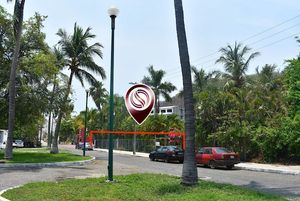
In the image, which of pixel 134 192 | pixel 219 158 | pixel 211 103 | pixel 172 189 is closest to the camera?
pixel 134 192

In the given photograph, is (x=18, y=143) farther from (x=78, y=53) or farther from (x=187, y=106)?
(x=187, y=106)

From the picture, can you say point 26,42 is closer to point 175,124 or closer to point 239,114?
point 239,114

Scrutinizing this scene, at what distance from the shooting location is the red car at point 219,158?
86.6 feet

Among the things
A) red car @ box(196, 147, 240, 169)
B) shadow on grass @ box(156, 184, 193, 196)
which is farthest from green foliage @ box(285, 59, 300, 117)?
shadow on grass @ box(156, 184, 193, 196)

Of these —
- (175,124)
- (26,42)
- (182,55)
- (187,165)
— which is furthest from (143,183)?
(175,124)

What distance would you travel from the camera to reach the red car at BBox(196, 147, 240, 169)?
86.6 ft

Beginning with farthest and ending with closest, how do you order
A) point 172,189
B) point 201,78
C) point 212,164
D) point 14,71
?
point 201,78 < point 212,164 < point 14,71 < point 172,189

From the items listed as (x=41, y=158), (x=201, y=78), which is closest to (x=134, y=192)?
(x=41, y=158)

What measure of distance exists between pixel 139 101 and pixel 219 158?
14.2 m

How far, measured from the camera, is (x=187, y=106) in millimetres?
12914

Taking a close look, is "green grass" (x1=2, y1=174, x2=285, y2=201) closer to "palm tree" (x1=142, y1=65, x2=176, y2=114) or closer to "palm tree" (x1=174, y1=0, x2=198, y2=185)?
"palm tree" (x1=174, y1=0, x2=198, y2=185)

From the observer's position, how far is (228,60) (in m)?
49.3

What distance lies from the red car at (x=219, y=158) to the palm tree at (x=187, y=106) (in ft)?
Answer: 46.7

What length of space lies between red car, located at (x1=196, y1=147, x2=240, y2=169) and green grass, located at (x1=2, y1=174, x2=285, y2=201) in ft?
44.5
